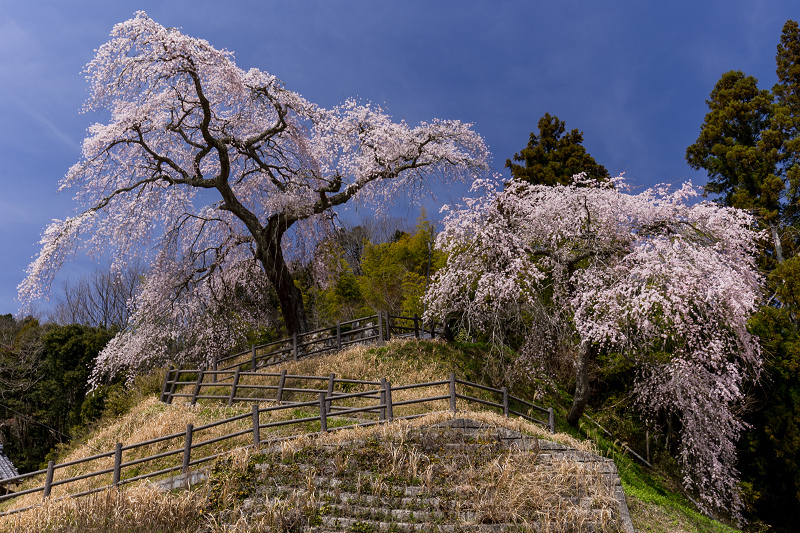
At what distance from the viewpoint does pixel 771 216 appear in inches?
968

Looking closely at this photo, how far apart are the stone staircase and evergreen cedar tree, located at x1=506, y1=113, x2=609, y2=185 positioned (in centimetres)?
2112

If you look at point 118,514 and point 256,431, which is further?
point 256,431

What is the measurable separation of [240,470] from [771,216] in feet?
81.9

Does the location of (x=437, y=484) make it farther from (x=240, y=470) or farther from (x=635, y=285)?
(x=635, y=285)

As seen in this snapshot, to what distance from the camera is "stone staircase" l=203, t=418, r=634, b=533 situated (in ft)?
31.4

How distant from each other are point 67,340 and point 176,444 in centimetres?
1920

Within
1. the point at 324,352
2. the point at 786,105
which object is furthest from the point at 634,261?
the point at 786,105

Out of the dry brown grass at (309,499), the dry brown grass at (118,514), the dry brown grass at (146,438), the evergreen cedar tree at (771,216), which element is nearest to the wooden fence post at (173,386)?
the dry brown grass at (146,438)

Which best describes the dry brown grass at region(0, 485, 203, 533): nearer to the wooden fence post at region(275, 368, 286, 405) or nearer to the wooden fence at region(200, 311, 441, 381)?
the wooden fence post at region(275, 368, 286, 405)

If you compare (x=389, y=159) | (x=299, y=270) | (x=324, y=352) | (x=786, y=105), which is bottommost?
(x=324, y=352)

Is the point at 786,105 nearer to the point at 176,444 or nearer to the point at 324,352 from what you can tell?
the point at 324,352

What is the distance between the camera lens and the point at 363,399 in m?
15.9

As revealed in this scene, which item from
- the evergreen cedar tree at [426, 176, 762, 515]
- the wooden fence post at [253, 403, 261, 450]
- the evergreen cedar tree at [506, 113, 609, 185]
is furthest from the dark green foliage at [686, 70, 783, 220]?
the wooden fence post at [253, 403, 261, 450]

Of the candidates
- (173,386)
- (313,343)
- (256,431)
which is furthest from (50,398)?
(256,431)
